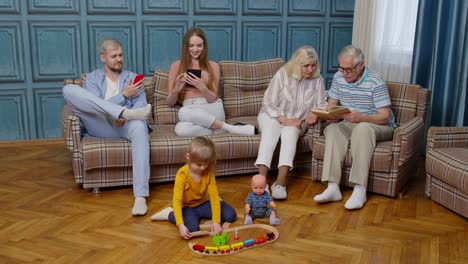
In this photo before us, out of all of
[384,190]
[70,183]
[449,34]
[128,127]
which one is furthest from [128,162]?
[449,34]

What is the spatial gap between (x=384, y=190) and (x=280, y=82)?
1.01 metres

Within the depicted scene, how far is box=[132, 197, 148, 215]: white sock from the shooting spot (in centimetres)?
298

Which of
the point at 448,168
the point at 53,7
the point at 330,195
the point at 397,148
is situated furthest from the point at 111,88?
the point at 448,168

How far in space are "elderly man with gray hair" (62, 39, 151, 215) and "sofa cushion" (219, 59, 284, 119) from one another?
81 cm

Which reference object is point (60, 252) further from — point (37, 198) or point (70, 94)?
point (70, 94)

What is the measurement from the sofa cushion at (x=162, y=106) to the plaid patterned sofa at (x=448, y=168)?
1809 millimetres

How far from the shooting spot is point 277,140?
3492 millimetres

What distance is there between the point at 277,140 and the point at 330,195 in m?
0.53

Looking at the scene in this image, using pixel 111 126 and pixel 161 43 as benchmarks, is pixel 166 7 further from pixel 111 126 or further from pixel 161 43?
pixel 111 126

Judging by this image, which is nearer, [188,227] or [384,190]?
[188,227]

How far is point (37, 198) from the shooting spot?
3.25m

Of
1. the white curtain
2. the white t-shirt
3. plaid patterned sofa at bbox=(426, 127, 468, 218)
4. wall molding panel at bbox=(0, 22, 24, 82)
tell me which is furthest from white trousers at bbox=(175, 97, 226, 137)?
A: the white curtain

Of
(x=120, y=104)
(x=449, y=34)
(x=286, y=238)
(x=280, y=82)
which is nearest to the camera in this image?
A: (x=286, y=238)

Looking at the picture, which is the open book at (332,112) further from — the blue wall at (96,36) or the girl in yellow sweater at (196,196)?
the blue wall at (96,36)
